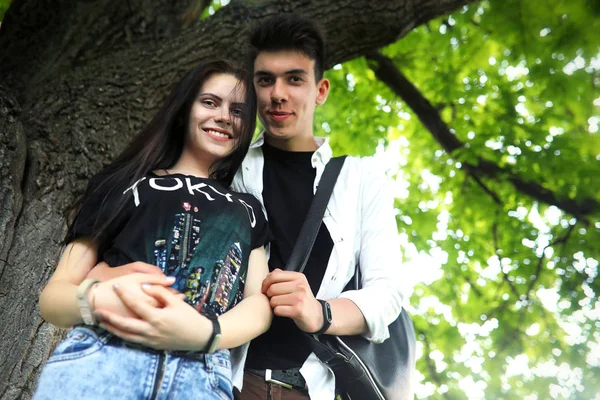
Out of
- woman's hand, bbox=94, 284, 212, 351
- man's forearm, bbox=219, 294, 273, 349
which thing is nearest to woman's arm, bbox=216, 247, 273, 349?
man's forearm, bbox=219, 294, 273, 349

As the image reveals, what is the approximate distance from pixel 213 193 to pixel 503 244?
3911 millimetres

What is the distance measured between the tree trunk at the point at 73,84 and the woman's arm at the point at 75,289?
0.69m

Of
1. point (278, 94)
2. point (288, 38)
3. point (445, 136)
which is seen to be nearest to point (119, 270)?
point (278, 94)

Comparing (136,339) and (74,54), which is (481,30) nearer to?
(74,54)

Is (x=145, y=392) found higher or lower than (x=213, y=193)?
lower

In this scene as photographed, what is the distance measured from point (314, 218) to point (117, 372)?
0.98 metres

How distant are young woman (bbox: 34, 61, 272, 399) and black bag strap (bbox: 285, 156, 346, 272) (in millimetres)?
133

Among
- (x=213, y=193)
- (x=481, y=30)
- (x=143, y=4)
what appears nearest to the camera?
(x=213, y=193)

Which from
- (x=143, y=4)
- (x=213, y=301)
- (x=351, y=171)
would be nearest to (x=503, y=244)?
(x=351, y=171)

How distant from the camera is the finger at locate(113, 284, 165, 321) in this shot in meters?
1.68

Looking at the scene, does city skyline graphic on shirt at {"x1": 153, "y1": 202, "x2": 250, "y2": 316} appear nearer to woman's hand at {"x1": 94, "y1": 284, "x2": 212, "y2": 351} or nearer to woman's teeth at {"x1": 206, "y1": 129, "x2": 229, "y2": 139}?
woman's hand at {"x1": 94, "y1": 284, "x2": 212, "y2": 351}

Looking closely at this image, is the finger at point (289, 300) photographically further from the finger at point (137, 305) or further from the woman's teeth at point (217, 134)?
the woman's teeth at point (217, 134)

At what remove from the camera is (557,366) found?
247 inches

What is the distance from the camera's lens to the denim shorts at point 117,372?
5.47 feet
